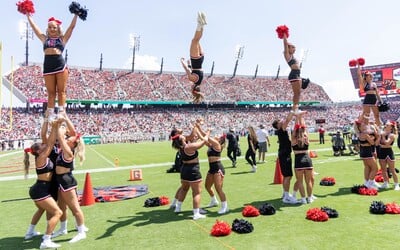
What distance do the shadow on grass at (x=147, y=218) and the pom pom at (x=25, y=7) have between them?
16.0 feet

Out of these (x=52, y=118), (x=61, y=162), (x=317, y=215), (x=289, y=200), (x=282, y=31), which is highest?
(x=282, y=31)

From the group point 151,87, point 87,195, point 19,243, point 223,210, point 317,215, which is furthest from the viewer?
point 151,87

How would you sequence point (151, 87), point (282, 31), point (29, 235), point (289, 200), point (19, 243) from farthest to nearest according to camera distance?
1. point (151, 87)
2. point (282, 31)
3. point (289, 200)
4. point (29, 235)
5. point (19, 243)

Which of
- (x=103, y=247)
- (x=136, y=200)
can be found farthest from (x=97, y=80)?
(x=103, y=247)

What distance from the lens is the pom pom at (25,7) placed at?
6.57 m

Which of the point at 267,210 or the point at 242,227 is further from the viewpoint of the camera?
the point at 267,210

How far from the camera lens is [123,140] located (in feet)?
162

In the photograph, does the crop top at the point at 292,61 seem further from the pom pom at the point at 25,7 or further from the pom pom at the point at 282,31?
the pom pom at the point at 25,7

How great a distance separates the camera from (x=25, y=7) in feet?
21.6

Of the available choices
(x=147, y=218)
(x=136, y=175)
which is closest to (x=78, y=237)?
(x=147, y=218)

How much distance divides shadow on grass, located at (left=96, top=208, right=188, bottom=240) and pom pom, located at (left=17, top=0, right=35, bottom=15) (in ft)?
16.0

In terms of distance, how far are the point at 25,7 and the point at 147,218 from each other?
17.4 ft

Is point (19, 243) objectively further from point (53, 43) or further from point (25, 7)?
point (25, 7)

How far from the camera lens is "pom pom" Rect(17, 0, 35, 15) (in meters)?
6.57
